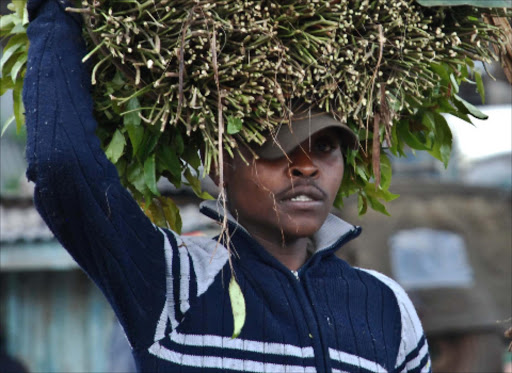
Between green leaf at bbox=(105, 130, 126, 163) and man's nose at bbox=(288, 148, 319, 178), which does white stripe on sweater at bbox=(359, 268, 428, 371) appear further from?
green leaf at bbox=(105, 130, 126, 163)

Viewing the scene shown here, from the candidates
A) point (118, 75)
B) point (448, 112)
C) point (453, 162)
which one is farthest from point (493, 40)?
point (453, 162)

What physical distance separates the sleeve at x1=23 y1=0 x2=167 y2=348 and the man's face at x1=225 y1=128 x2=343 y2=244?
12.4 inches

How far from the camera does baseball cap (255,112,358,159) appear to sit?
213 centimetres

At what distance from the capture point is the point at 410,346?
2.34 meters

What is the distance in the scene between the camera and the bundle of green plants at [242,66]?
192cm

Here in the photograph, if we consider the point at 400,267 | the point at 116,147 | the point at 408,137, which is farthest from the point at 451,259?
the point at 116,147

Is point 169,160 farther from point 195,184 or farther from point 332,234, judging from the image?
point 332,234

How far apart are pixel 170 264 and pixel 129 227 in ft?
0.59

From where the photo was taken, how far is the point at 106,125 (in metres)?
2.15

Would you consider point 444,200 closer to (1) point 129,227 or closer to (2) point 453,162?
(2) point 453,162

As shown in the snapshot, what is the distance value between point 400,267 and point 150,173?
6836 millimetres

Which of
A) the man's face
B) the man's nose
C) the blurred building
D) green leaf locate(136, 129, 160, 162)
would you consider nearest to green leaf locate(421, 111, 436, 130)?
the man's face

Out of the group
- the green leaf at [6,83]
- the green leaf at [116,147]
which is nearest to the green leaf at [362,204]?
the green leaf at [116,147]

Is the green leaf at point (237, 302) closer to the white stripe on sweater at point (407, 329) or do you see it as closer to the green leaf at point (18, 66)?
the white stripe on sweater at point (407, 329)
